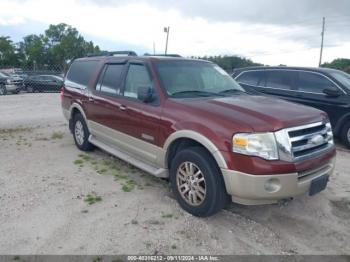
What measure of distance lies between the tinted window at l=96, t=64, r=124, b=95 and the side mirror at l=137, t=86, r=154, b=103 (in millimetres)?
871

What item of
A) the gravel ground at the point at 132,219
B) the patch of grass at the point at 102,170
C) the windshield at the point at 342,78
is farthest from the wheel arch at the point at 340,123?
the patch of grass at the point at 102,170

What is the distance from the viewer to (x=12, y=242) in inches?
138

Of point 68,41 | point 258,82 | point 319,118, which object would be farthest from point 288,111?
point 68,41

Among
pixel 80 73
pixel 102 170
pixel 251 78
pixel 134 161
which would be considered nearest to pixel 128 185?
pixel 134 161

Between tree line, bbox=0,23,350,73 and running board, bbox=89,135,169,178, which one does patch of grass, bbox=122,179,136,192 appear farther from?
tree line, bbox=0,23,350,73

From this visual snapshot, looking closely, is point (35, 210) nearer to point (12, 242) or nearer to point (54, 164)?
point (12, 242)

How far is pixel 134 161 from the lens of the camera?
16.6 feet

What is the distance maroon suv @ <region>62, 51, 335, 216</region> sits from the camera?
3.54 metres

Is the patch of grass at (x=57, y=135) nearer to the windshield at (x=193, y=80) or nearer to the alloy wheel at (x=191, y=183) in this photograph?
the windshield at (x=193, y=80)

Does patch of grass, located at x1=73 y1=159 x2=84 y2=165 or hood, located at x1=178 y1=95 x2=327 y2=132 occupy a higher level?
hood, located at x1=178 y1=95 x2=327 y2=132

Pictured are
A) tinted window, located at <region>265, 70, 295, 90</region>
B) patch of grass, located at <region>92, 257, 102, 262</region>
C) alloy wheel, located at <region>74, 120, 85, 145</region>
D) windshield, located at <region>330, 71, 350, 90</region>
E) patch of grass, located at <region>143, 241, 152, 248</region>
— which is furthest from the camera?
tinted window, located at <region>265, 70, 295, 90</region>

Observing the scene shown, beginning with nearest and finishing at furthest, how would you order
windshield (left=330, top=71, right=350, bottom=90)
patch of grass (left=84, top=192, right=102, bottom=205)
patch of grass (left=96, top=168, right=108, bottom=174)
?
patch of grass (left=84, top=192, right=102, bottom=205) < patch of grass (left=96, top=168, right=108, bottom=174) < windshield (left=330, top=71, right=350, bottom=90)

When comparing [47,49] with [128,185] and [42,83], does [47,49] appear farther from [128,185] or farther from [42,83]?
[128,185]

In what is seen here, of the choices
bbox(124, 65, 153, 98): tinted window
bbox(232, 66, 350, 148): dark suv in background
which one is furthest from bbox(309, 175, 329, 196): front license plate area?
bbox(232, 66, 350, 148): dark suv in background
